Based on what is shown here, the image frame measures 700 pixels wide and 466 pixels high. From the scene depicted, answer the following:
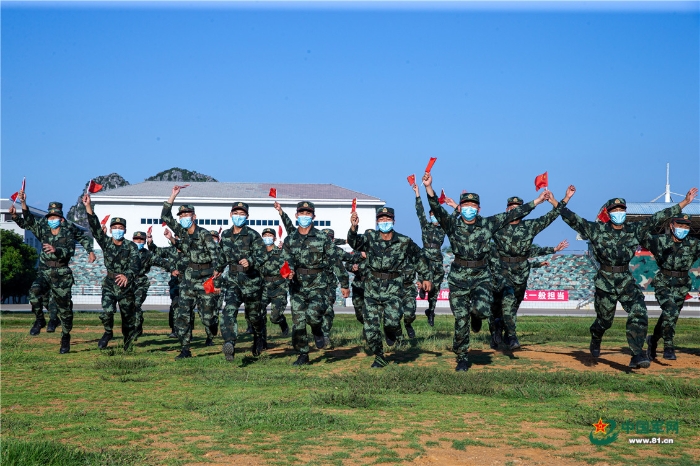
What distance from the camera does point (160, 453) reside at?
6855mm

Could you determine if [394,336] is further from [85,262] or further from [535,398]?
[85,262]

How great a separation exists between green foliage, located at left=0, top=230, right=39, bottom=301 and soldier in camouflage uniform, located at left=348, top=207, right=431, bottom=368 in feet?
208

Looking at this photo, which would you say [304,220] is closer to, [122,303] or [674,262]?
[122,303]

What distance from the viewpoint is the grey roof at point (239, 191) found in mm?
71250

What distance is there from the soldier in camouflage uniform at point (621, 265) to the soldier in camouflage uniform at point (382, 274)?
2991mm

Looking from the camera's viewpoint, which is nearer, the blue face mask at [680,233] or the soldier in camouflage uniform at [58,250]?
the blue face mask at [680,233]

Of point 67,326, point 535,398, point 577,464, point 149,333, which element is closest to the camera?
point 577,464

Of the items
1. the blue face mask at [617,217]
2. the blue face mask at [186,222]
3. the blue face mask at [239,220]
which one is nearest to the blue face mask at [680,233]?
the blue face mask at [617,217]

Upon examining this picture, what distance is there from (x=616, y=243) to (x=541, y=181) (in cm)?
148

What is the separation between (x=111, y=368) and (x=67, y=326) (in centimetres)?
294

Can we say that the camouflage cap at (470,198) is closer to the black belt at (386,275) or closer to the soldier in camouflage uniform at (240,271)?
the black belt at (386,275)

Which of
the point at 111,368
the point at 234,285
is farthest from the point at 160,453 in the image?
the point at 234,285

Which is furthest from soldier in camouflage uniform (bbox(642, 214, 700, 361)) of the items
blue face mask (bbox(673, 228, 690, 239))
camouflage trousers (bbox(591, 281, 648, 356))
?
camouflage trousers (bbox(591, 281, 648, 356))

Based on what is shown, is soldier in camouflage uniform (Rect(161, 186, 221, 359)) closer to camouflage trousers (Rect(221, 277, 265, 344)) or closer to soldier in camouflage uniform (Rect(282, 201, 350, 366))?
camouflage trousers (Rect(221, 277, 265, 344))
